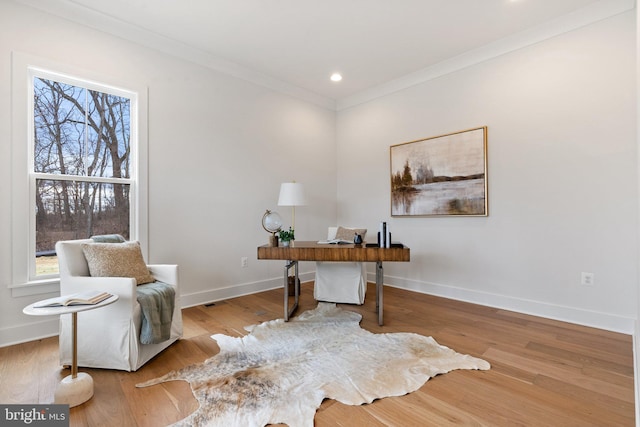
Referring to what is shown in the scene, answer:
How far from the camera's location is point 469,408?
157 centimetres

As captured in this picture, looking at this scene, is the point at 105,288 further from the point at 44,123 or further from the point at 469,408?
the point at 469,408

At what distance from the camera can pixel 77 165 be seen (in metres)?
2.74

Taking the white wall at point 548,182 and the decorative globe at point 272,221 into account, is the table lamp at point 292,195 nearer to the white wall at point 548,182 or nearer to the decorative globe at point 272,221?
the decorative globe at point 272,221

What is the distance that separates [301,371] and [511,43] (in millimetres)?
3691

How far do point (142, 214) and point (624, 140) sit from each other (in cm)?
443

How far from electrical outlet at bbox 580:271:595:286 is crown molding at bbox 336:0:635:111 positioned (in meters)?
2.27

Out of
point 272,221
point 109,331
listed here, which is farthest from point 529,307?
point 109,331

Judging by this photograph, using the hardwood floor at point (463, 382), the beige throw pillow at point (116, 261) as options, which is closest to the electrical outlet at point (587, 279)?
the hardwood floor at point (463, 382)

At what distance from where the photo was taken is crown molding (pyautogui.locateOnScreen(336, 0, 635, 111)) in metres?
2.62

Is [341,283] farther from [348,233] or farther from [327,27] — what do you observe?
[327,27]

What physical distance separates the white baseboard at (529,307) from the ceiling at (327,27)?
104 inches

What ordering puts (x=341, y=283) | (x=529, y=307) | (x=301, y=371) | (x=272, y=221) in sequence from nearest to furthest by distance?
(x=301, y=371) → (x=529, y=307) → (x=341, y=283) → (x=272, y=221)

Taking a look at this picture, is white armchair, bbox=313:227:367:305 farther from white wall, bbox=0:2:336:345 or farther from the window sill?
the window sill

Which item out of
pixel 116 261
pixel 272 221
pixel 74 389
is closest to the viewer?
pixel 74 389
